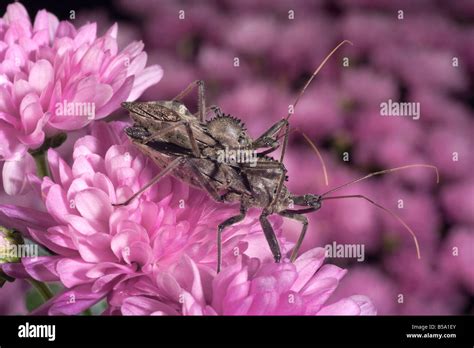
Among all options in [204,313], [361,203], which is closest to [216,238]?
[204,313]

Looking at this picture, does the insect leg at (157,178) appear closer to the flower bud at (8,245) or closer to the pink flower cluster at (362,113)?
the flower bud at (8,245)

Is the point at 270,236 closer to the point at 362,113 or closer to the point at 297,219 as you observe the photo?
the point at 297,219

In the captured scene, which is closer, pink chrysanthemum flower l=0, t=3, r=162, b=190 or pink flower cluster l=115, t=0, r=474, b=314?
pink chrysanthemum flower l=0, t=3, r=162, b=190

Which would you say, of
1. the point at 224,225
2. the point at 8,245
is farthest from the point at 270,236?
the point at 8,245

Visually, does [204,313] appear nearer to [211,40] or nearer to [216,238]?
[216,238]

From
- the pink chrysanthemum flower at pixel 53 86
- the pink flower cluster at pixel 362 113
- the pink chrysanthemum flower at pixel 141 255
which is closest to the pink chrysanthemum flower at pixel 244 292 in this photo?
the pink chrysanthemum flower at pixel 141 255

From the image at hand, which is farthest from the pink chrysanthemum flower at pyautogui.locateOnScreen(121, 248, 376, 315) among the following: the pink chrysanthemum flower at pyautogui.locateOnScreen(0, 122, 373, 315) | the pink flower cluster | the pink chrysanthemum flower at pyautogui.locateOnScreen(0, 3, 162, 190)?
the pink flower cluster

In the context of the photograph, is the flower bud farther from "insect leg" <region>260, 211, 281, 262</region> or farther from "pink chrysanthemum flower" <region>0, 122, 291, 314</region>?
"insect leg" <region>260, 211, 281, 262</region>

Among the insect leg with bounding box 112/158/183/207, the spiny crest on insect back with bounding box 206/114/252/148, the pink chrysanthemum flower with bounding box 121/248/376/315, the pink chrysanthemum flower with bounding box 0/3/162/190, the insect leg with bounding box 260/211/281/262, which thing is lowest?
the pink chrysanthemum flower with bounding box 121/248/376/315
